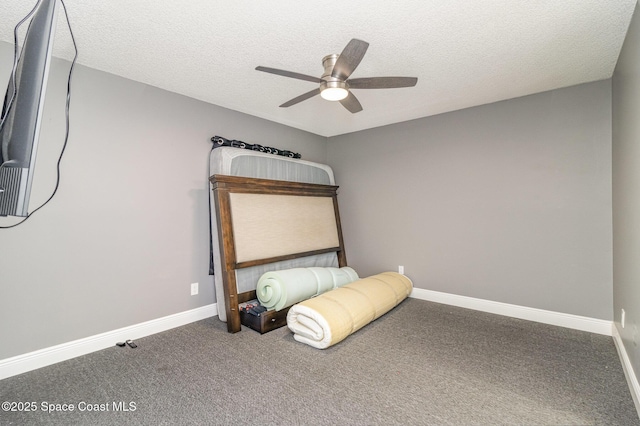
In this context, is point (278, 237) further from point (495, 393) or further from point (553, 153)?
point (553, 153)

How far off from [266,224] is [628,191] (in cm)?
304

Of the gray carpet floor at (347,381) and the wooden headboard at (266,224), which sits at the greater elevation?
the wooden headboard at (266,224)

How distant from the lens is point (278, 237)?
138 inches

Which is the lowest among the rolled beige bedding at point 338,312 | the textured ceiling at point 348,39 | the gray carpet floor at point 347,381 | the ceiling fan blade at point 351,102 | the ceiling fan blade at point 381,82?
the gray carpet floor at point 347,381

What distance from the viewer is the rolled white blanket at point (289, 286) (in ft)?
9.64

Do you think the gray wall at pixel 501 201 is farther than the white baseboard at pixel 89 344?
Yes

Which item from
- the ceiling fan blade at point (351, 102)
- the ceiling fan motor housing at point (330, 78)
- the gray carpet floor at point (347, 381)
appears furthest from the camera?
the ceiling fan blade at point (351, 102)

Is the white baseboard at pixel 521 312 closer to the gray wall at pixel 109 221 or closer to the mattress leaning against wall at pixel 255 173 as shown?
the mattress leaning against wall at pixel 255 173

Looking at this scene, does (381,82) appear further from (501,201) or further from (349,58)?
(501,201)

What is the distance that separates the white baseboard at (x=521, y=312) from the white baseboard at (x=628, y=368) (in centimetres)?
13

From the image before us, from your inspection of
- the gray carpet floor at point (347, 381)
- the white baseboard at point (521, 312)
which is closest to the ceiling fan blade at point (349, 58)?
the gray carpet floor at point (347, 381)

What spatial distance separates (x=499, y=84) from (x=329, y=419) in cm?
310

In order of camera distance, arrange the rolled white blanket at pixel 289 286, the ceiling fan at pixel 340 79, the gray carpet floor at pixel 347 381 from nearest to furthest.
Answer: the gray carpet floor at pixel 347 381 → the ceiling fan at pixel 340 79 → the rolled white blanket at pixel 289 286

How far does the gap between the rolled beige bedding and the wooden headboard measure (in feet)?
2.24
